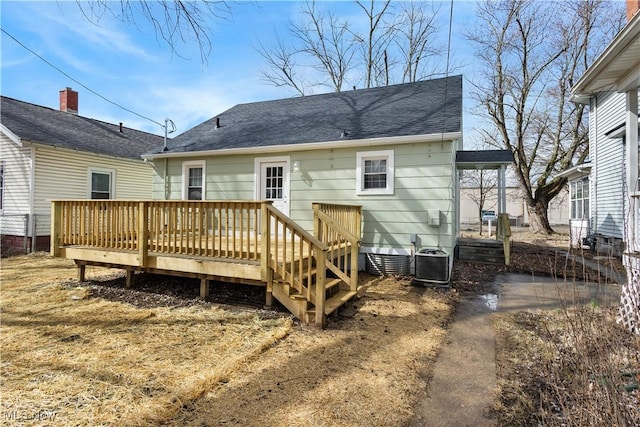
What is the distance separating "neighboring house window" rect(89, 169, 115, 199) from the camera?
472 inches

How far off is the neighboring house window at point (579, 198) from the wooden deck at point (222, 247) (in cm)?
1146

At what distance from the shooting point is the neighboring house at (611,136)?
4.25 meters

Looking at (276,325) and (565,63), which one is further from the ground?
(565,63)

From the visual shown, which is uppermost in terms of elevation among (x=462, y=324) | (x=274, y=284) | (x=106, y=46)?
(x=106, y=46)

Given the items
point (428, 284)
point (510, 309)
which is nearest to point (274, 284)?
point (428, 284)

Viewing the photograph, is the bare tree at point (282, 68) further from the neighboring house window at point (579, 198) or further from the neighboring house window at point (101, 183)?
the neighboring house window at point (579, 198)

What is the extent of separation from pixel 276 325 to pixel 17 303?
4.24 metres

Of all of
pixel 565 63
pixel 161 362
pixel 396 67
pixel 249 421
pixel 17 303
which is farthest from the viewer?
pixel 396 67

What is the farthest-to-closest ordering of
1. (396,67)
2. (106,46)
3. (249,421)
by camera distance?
1. (396,67)
2. (106,46)
3. (249,421)

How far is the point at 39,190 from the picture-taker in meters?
10.5

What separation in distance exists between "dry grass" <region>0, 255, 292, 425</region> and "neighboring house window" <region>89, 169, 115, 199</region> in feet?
24.6

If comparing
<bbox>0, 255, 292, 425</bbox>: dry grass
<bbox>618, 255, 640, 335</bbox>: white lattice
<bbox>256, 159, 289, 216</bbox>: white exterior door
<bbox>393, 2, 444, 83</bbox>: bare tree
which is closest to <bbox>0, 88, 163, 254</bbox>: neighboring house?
<bbox>0, 255, 292, 425</bbox>: dry grass

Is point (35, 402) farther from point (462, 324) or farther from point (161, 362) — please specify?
point (462, 324)

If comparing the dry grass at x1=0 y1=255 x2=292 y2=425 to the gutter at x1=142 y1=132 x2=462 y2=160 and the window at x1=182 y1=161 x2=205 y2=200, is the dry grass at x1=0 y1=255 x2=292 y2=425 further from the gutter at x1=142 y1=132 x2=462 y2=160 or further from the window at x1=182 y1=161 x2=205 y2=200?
the gutter at x1=142 y1=132 x2=462 y2=160
